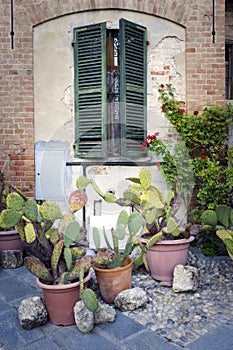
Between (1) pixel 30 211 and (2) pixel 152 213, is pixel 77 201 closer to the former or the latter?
(1) pixel 30 211

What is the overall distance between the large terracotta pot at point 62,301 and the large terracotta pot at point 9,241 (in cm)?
158

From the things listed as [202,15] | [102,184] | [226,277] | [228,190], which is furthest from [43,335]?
[202,15]

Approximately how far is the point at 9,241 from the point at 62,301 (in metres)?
1.70

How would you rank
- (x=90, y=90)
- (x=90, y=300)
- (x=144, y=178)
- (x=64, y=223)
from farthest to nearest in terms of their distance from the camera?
(x=90, y=90) < (x=144, y=178) < (x=64, y=223) < (x=90, y=300)

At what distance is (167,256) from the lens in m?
3.06

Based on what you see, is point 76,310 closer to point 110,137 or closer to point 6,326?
point 6,326

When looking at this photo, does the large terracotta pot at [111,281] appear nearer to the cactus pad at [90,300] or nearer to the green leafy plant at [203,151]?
the cactus pad at [90,300]

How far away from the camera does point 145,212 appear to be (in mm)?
3166

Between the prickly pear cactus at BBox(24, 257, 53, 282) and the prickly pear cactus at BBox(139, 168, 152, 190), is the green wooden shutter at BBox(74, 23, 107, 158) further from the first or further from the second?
the prickly pear cactus at BBox(24, 257, 53, 282)

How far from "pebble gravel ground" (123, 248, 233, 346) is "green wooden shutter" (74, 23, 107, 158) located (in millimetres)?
1846

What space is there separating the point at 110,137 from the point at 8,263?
2.03m

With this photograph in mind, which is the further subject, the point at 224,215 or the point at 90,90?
the point at 90,90

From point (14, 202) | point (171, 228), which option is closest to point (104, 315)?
point (171, 228)

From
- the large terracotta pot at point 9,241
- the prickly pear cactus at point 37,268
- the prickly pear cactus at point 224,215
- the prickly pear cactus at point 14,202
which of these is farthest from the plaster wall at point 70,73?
the prickly pear cactus at point 37,268
